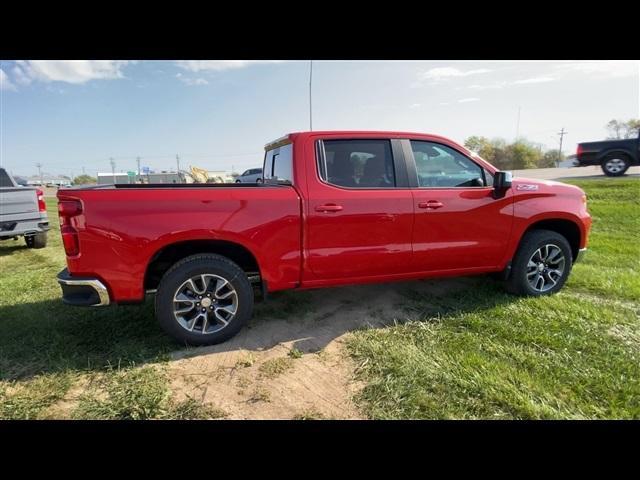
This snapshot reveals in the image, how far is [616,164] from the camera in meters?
11.4

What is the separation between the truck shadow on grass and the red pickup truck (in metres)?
0.34

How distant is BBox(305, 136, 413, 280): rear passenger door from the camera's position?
3.26 m

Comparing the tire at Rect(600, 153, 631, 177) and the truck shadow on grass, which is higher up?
the tire at Rect(600, 153, 631, 177)

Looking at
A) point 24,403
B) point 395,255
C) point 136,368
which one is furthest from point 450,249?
point 24,403

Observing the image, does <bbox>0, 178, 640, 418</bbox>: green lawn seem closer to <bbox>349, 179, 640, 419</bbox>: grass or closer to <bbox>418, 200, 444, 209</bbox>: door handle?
<bbox>349, 179, 640, 419</bbox>: grass

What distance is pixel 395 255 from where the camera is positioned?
349 centimetres

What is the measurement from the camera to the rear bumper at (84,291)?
2.84 metres

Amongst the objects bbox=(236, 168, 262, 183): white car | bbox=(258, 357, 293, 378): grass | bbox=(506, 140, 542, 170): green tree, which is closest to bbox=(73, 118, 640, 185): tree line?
bbox=(506, 140, 542, 170): green tree

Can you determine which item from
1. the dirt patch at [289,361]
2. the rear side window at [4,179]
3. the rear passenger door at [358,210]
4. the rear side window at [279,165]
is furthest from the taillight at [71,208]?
the rear side window at [4,179]

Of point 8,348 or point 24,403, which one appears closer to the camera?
point 24,403

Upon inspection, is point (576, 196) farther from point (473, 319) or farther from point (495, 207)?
point (473, 319)

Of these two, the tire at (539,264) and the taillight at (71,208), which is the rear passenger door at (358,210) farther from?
the taillight at (71,208)
